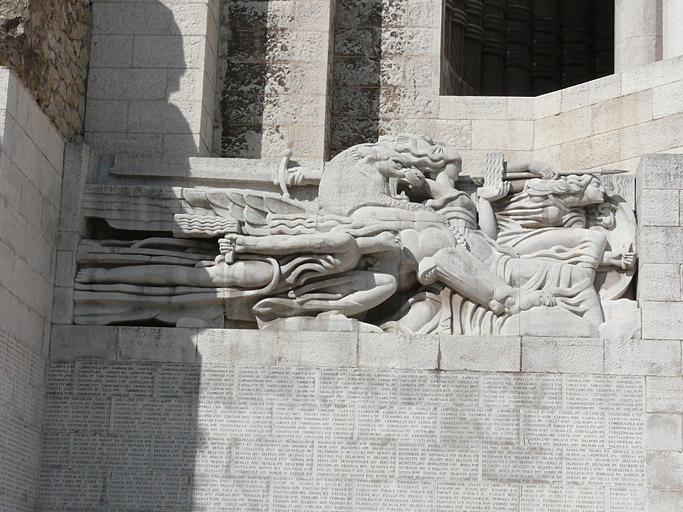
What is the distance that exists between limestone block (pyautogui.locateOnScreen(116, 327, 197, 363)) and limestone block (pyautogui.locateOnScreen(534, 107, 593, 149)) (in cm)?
425

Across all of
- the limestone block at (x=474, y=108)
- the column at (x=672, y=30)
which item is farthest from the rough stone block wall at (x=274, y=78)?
the column at (x=672, y=30)

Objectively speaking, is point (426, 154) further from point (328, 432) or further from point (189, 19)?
point (189, 19)

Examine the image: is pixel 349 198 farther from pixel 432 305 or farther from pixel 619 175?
pixel 619 175

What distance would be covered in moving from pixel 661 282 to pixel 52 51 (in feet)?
18.8

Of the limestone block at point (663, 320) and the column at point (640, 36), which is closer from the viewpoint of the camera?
the limestone block at point (663, 320)

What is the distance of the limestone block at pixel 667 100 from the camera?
51.1ft

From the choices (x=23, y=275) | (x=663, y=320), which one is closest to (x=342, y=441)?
(x=663, y=320)

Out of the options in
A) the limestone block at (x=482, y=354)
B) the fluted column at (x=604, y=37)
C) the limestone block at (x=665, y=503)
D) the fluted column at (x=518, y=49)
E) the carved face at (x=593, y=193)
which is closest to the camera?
the limestone block at (x=665, y=503)

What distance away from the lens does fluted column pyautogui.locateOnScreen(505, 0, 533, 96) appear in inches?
840

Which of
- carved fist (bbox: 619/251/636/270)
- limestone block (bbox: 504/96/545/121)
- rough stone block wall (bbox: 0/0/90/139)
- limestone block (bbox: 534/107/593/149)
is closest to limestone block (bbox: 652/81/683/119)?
limestone block (bbox: 534/107/593/149)

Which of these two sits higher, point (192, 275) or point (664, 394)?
point (192, 275)

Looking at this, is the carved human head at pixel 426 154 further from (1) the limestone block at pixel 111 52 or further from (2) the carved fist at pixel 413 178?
(1) the limestone block at pixel 111 52

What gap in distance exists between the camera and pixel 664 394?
13.7 metres

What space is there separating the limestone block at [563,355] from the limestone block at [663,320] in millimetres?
425
